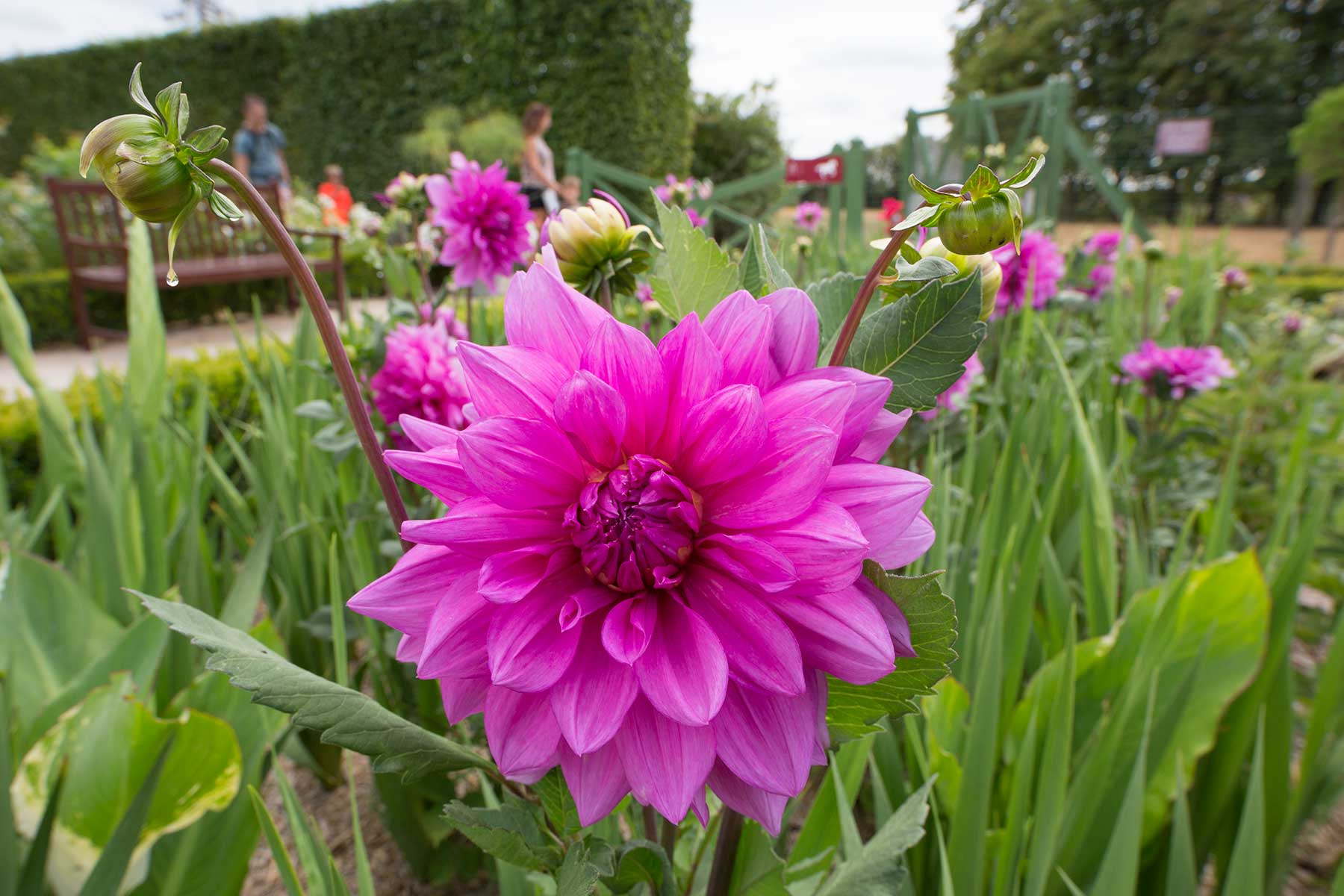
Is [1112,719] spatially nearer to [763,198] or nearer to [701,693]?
[701,693]

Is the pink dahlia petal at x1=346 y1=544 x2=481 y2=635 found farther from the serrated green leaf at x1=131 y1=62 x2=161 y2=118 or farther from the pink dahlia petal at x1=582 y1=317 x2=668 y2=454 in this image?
the serrated green leaf at x1=131 y1=62 x2=161 y2=118

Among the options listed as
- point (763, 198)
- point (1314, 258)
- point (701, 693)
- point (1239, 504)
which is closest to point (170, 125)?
point (701, 693)

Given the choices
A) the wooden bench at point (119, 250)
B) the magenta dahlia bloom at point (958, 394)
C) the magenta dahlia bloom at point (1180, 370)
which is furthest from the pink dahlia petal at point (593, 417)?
the wooden bench at point (119, 250)

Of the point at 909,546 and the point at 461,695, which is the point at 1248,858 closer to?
the point at 909,546

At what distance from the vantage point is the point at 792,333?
1.03ft

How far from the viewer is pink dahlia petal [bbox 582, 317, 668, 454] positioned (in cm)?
31

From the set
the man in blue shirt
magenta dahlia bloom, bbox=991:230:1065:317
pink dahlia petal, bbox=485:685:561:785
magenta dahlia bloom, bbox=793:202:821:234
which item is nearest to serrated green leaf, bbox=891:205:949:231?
pink dahlia petal, bbox=485:685:561:785

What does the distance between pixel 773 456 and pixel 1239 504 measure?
6.41 ft

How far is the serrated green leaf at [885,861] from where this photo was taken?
1.36ft

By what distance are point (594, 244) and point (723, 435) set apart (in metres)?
0.23

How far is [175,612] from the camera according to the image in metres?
0.32

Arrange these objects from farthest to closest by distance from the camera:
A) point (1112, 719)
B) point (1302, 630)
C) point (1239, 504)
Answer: point (1239, 504) → point (1302, 630) → point (1112, 719)

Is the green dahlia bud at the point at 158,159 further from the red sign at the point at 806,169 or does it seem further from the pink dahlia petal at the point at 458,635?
the red sign at the point at 806,169

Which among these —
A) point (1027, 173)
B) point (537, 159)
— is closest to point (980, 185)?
point (1027, 173)
